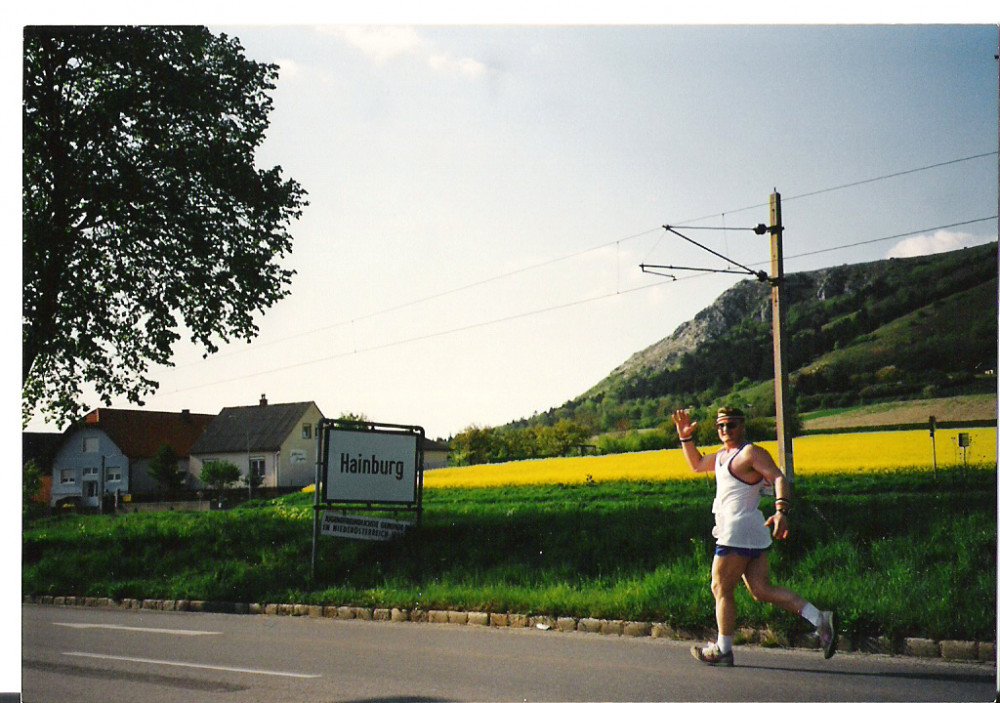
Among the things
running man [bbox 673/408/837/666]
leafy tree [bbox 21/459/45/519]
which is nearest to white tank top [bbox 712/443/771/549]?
running man [bbox 673/408/837/666]

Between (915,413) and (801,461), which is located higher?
(915,413)

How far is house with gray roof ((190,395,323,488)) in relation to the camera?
10945 mm

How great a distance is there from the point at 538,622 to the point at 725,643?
3092 mm

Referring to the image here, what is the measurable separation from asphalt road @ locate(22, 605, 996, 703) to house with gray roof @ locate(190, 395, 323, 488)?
234cm

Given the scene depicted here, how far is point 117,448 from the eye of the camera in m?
11.3

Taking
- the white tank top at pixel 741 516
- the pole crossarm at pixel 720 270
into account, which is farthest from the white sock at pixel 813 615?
the pole crossarm at pixel 720 270

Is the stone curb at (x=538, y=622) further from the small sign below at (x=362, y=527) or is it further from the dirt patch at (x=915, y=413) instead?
the dirt patch at (x=915, y=413)

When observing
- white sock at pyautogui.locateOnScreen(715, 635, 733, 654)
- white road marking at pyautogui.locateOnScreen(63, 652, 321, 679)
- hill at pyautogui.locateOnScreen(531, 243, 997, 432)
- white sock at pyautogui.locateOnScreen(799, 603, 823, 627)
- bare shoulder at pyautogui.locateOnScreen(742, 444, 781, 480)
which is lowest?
white road marking at pyautogui.locateOnScreen(63, 652, 321, 679)

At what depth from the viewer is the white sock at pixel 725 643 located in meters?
6.97

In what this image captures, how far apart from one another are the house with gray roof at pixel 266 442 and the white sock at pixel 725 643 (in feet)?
17.9

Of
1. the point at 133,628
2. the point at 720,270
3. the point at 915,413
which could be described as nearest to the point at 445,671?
the point at 720,270

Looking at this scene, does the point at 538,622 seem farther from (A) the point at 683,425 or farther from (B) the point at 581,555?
(A) the point at 683,425

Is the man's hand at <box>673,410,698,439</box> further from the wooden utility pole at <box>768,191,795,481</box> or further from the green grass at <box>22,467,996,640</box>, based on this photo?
the wooden utility pole at <box>768,191,795,481</box>
